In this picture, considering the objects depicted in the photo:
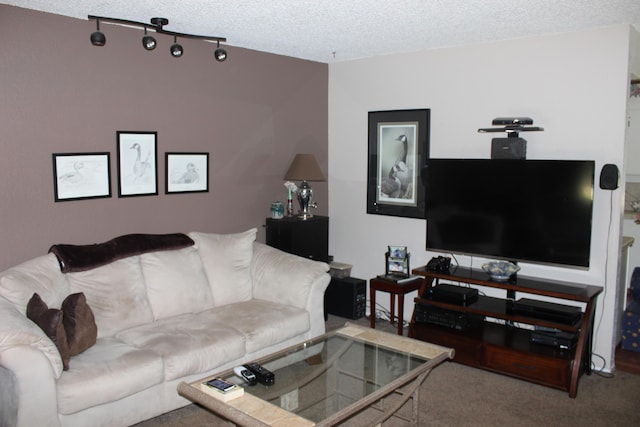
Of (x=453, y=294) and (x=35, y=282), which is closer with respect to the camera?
(x=35, y=282)

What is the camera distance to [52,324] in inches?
118

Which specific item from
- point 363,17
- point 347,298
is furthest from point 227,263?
point 363,17

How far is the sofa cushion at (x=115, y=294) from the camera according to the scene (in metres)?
3.58

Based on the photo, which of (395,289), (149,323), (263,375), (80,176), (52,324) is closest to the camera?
(263,375)

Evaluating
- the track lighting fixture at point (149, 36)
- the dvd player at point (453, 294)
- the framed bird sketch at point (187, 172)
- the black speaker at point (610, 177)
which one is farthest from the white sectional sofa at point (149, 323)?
the black speaker at point (610, 177)

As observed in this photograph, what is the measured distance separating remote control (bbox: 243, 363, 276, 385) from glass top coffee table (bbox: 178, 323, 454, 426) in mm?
30

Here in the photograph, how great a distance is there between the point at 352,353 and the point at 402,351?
0.30m

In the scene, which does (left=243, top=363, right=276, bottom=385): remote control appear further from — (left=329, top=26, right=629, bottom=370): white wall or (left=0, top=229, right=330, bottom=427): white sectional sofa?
(left=329, top=26, right=629, bottom=370): white wall

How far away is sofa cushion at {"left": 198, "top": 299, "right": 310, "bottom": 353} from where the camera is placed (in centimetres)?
382

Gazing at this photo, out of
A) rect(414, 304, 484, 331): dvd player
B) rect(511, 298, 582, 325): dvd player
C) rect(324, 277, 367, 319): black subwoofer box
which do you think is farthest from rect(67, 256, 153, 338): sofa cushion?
rect(511, 298, 582, 325): dvd player

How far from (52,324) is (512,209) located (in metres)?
3.27

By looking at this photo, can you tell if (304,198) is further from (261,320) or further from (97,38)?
(97,38)

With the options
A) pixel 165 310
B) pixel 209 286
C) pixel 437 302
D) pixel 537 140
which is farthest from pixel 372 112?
pixel 165 310

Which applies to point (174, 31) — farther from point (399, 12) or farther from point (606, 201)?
point (606, 201)
